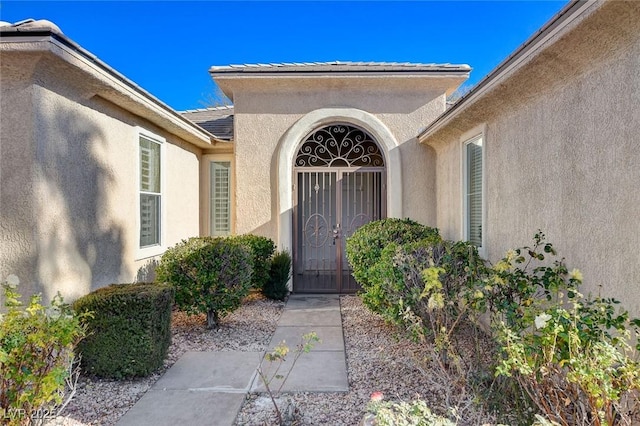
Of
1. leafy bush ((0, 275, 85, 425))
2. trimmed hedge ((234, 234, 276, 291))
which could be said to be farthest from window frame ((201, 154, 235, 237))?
leafy bush ((0, 275, 85, 425))

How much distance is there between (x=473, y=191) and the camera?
312 inches

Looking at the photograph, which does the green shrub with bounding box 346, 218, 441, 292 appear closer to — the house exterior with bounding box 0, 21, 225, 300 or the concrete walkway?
the concrete walkway

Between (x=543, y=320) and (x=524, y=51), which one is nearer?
(x=543, y=320)

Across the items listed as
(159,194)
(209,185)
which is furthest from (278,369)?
(209,185)

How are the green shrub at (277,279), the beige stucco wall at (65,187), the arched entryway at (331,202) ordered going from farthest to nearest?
the arched entryway at (331,202) → the green shrub at (277,279) → the beige stucco wall at (65,187)

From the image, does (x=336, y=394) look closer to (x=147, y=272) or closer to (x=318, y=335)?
(x=318, y=335)

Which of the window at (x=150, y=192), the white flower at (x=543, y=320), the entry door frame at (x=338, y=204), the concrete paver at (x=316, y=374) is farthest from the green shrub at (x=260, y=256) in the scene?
the white flower at (x=543, y=320)

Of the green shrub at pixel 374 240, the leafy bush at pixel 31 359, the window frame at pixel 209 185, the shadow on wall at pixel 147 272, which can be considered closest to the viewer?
the leafy bush at pixel 31 359

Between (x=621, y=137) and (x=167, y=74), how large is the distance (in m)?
19.5

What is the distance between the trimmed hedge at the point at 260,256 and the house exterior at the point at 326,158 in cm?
80

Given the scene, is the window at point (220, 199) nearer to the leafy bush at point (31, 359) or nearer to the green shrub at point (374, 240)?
the green shrub at point (374, 240)

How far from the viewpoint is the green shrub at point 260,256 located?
358 inches

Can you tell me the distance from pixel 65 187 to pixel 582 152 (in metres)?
6.94

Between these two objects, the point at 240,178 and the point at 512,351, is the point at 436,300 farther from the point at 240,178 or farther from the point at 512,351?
the point at 240,178
